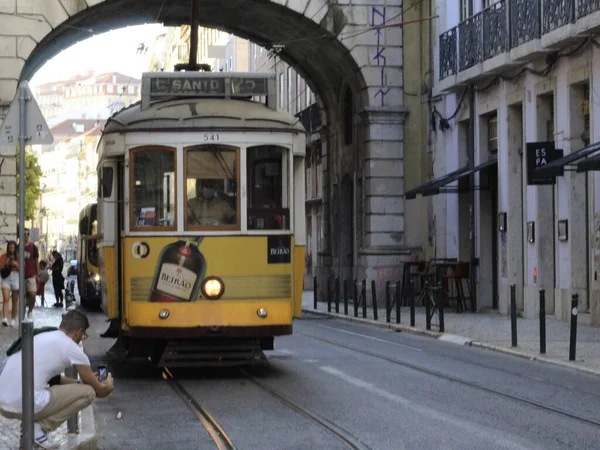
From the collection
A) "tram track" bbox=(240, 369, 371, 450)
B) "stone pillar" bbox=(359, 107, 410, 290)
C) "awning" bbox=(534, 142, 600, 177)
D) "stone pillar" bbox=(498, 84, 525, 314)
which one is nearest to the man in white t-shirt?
"tram track" bbox=(240, 369, 371, 450)

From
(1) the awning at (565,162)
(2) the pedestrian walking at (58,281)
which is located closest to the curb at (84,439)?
(1) the awning at (565,162)

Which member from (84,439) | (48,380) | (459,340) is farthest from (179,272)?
(459,340)

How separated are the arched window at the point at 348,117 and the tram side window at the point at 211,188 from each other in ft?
70.8

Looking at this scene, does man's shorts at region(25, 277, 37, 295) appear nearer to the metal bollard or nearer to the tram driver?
the tram driver

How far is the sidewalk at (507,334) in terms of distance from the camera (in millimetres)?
17906

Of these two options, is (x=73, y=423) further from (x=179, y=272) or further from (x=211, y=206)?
(x=211, y=206)

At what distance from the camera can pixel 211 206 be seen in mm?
15172

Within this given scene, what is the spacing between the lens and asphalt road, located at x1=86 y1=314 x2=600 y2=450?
10422 mm

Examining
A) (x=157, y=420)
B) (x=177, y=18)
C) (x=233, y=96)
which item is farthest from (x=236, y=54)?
(x=157, y=420)

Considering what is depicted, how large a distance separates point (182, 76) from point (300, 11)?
54.9ft

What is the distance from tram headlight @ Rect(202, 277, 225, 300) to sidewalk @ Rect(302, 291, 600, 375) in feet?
14.2

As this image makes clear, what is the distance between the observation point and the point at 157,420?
465 inches

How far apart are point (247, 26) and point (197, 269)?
70.0 ft

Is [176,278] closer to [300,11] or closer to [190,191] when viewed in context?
[190,191]
